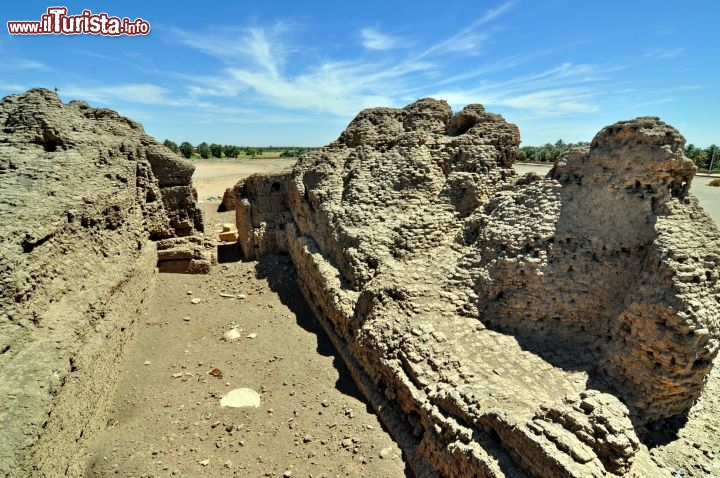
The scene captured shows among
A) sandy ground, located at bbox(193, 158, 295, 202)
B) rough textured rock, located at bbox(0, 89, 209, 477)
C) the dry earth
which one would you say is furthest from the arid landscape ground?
sandy ground, located at bbox(193, 158, 295, 202)

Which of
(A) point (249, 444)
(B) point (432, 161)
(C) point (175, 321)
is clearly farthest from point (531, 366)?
(C) point (175, 321)

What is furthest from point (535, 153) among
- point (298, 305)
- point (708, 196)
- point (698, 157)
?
point (298, 305)

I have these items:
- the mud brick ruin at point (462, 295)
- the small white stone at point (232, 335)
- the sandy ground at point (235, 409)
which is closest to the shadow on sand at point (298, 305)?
the sandy ground at point (235, 409)

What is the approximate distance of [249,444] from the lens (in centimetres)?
528

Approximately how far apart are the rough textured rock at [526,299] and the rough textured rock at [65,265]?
3.51 meters

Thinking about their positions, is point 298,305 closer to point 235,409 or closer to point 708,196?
point 235,409

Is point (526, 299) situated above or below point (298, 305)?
above

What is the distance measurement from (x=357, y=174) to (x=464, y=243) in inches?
119

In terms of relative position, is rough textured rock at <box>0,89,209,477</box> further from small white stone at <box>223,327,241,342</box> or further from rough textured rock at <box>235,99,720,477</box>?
rough textured rock at <box>235,99,720,477</box>

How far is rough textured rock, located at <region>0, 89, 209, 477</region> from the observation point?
156 inches

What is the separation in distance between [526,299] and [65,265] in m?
6.22

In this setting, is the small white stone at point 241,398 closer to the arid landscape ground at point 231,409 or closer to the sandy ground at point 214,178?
the arid landscape ground at point 231,409

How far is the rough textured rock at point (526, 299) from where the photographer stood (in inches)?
169

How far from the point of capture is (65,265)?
536 cm
